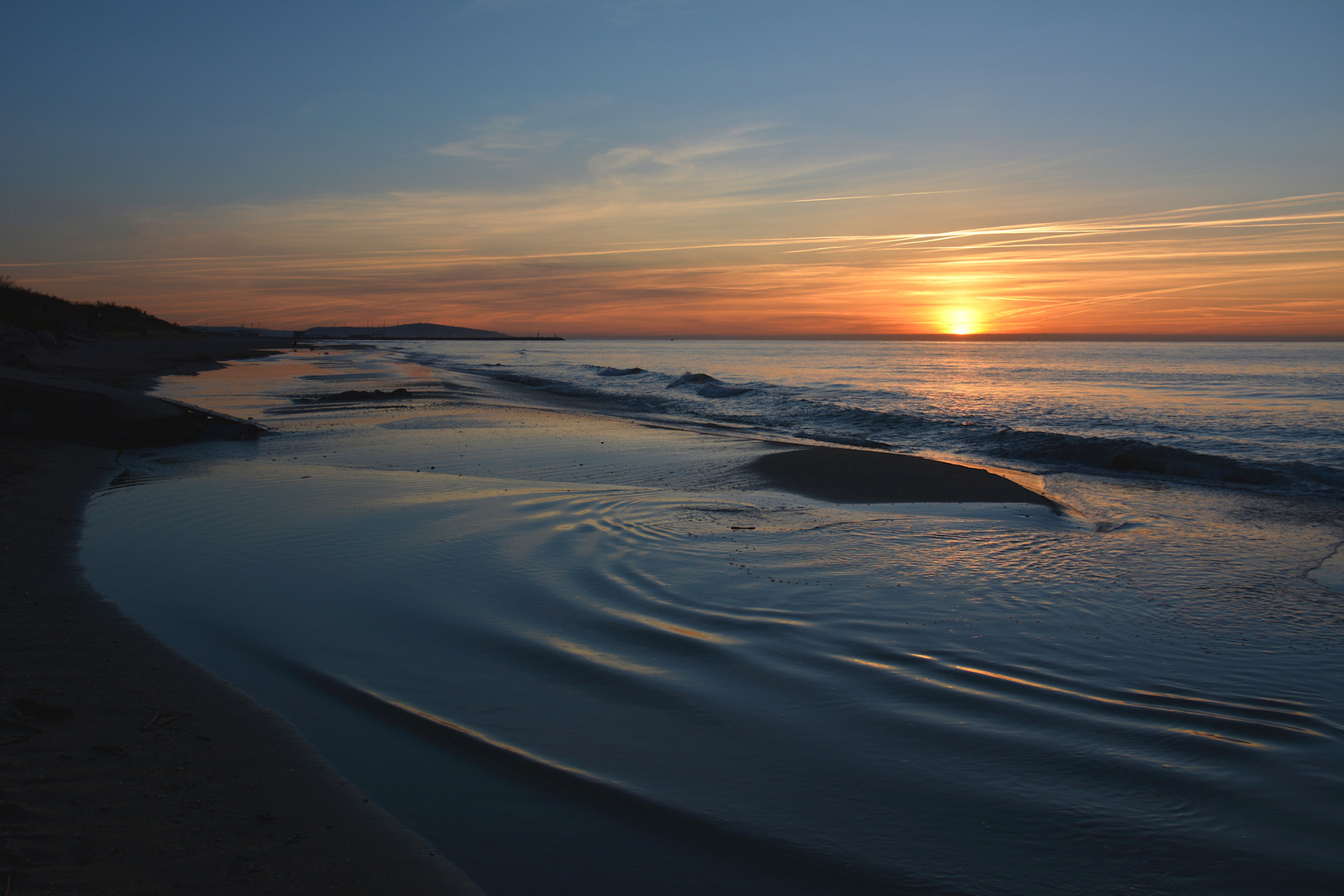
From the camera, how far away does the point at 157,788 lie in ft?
8.79

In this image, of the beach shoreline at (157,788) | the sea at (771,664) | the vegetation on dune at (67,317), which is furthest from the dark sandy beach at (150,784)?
the vegetation on dune at (67,317)

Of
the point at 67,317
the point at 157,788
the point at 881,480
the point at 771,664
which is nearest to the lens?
the point at 157,788

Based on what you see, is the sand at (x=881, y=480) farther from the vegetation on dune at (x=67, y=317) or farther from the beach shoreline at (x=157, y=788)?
the vegetation on dune at (x=67, y=317)

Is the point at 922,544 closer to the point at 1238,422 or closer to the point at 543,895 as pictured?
the point at 543,895

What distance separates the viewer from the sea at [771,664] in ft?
8.61

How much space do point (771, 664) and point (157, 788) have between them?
2.89 meters

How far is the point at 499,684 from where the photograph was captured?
378cm

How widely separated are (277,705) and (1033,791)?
3.45 meters

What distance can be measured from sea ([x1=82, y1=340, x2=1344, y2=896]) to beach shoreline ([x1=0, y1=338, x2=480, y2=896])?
0.18 metres

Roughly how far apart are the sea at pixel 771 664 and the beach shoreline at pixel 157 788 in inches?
6.9

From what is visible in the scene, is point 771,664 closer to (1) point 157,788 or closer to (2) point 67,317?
(1) point 157,788

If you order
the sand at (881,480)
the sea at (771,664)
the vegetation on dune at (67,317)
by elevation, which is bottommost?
the sea at (771,664)

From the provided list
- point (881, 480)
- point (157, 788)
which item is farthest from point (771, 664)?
point (881, 480)

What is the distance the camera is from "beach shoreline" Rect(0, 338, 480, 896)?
226 centimetres
